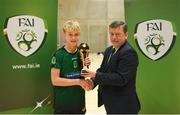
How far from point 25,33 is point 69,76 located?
2.07ft

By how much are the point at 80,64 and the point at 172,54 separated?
1.16m

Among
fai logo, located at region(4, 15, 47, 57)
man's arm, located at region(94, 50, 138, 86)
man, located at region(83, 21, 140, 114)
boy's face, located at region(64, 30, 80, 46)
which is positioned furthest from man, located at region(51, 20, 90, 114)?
fai logo, located at region(4, 15, 47, 57)

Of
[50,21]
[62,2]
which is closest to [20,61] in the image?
[50,21]

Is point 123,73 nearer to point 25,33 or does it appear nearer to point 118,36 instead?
point 118,36

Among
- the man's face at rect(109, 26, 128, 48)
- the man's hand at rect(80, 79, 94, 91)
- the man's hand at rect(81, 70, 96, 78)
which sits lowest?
the man's hand at rect(80, 79, 94, 91)

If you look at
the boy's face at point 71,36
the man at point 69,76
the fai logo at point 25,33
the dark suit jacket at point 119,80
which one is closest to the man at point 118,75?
the dark suit jacket at point 119,80

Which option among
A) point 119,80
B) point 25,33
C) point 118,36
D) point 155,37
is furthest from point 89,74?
point 155,37

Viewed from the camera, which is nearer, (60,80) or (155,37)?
(60,80)

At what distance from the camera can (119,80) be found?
234 cm

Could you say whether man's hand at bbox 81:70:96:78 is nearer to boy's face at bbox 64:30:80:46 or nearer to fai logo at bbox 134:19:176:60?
boy's face at bbox 64:30:80:46

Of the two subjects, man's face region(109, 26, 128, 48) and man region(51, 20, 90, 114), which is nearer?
man's face region(109, 26, 128, 48)

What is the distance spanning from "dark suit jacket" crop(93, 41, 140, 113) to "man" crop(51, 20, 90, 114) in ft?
0.61

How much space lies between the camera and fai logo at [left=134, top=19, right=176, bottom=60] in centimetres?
317

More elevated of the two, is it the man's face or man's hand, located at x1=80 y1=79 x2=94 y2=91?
the man's face
